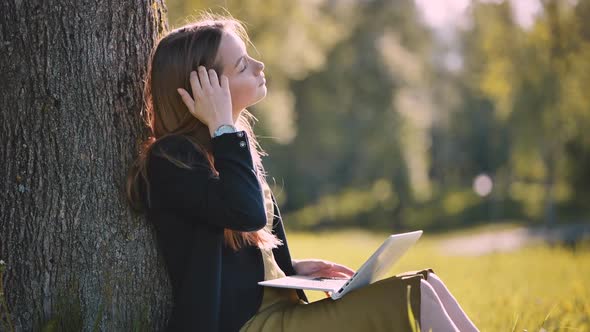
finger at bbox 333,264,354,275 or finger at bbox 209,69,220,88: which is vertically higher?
finger at bbox 209,69,220,88

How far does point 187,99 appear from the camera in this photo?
2.84m

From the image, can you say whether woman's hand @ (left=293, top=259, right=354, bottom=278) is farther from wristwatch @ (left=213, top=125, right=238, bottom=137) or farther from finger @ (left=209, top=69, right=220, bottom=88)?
finger @ (left=209, top=69, right=220, bottom=88)

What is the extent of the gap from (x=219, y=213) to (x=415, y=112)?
24162mm

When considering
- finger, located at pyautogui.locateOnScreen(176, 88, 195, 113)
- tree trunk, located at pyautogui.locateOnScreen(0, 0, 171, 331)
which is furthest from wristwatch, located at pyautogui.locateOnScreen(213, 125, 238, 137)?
Result: tree trunk, located at pyautogui.locateOnScreen(0, 0, 171, 331)

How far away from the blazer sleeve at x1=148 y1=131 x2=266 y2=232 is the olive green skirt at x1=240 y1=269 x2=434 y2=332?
357 millimetres

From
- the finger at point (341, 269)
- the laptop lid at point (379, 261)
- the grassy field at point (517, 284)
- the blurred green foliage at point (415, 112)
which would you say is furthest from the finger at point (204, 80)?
the blurred green foliage at point (415, 112)

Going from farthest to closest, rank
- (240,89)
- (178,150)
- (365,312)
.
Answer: (240,89) < (178,150) < (365,312)

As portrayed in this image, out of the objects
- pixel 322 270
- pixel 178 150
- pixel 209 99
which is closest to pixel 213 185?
pixel 178 150

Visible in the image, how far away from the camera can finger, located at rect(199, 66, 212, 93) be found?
281 cm

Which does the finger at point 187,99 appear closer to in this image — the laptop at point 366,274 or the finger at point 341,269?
the laptop at point 366,274

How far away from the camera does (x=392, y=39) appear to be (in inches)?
1075

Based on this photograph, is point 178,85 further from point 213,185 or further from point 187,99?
point 213,185

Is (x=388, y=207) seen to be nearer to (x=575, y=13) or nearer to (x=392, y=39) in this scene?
(x=392, y=39)

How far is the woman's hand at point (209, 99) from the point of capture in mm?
2801
